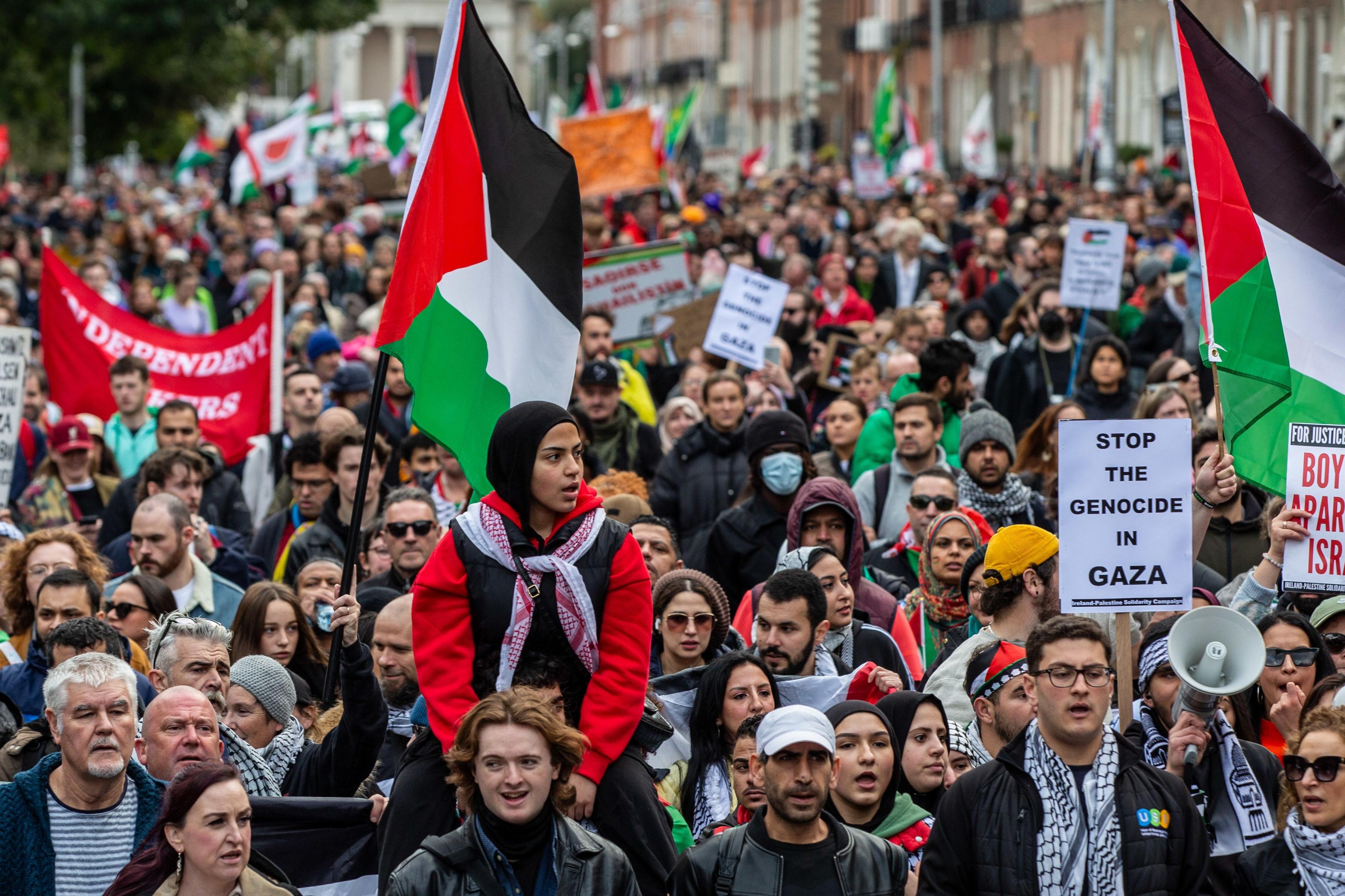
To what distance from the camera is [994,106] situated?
57.9m

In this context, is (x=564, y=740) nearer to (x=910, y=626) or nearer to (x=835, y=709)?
(x=835, y=709)

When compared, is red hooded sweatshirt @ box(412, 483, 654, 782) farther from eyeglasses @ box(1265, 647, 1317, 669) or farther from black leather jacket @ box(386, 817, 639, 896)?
eyeglasses @ box(1265, 647, 1317, 669)

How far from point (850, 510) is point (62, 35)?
3631 centimetres

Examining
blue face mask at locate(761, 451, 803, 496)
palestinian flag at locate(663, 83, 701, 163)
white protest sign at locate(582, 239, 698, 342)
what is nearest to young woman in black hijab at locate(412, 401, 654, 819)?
blue face mask at locate(761, 451, 803, 496)

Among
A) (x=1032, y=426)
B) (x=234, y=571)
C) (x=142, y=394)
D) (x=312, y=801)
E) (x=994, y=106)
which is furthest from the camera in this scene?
(x=994, y=106)

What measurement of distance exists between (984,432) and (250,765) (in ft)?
13.0

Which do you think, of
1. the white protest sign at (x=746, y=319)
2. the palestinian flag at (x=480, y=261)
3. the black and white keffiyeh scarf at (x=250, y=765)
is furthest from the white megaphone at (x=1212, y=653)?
the white protest sign at (x=746, y=319)

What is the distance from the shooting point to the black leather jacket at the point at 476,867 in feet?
16.1

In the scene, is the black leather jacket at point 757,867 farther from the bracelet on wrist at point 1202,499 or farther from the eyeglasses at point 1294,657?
the bracelet on wrist at point 1202,499

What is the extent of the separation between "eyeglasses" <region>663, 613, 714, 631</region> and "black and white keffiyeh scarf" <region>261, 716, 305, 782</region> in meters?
1.28

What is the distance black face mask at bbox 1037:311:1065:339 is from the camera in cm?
1313

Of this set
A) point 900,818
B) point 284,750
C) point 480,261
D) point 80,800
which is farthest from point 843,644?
point 80,800

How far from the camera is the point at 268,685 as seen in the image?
6645 mm

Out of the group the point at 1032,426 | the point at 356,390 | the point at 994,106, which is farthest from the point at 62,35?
the point at 1032,426
